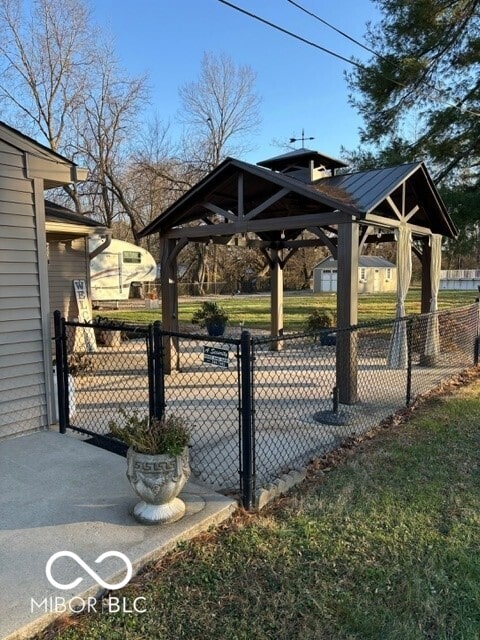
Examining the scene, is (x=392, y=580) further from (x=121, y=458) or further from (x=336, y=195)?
(x=336, y=195)

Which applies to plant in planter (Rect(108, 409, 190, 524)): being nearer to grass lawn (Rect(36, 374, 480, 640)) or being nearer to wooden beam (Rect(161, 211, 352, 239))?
grass lawn (Rect(36, 374, 480, 640))

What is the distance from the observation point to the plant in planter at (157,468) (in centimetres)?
269

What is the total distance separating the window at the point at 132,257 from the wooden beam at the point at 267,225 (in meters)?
12.5

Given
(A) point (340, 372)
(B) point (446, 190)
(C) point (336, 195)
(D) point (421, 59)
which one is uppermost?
(D) point (421, 59)

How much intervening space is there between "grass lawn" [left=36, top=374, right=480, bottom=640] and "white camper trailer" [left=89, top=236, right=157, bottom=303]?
1671cm

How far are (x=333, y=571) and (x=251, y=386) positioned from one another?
1173 mm

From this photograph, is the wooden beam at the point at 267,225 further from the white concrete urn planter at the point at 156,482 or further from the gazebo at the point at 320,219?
the white concrete urn planter at the point at 156,482

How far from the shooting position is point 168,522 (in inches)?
108

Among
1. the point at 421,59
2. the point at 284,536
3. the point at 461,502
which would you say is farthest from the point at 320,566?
the point at 421,59

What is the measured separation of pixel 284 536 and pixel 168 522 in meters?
0.70

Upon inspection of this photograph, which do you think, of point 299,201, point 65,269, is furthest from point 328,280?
point 65,269

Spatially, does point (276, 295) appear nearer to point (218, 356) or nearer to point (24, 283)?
point (24, 283)

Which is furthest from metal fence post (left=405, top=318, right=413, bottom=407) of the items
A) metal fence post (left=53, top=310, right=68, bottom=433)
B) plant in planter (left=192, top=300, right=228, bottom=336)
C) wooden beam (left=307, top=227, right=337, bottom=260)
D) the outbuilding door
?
the outbuilding door

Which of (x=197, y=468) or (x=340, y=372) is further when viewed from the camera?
(x=340, y=372)
